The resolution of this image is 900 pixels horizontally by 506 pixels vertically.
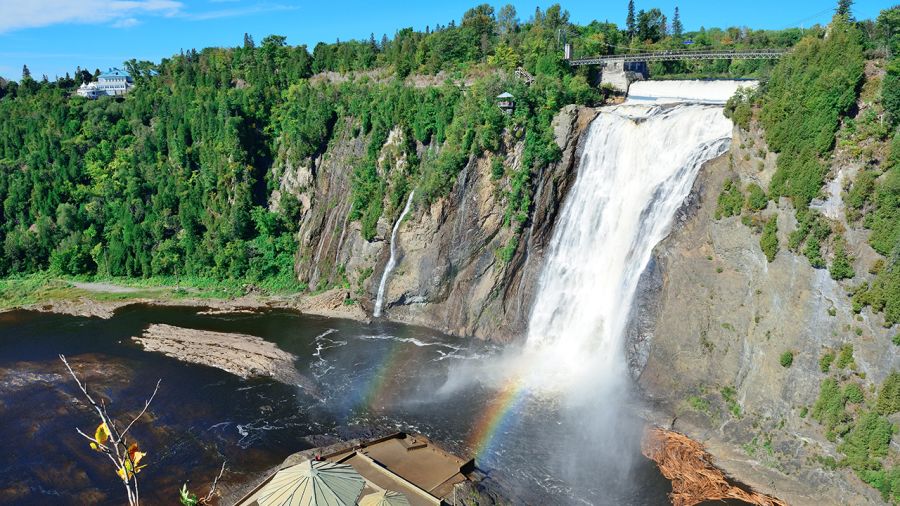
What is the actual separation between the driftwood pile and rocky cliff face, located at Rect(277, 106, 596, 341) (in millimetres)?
14908

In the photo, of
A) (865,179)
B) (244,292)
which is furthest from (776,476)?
(244,292)

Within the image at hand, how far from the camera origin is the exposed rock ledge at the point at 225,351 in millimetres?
43281

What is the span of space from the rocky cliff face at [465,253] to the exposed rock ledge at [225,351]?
1035 cm

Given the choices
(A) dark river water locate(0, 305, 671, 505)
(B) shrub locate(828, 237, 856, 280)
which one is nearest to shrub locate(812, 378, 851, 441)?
(B) shrub locate(828, 237, 856, 280)

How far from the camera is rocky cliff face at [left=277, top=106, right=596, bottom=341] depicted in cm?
4800

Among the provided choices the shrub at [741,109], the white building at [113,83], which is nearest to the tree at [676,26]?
the shrub at [741,109]

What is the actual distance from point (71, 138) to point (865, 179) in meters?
81.2

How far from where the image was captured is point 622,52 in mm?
66000

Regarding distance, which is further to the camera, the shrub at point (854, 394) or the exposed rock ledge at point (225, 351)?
the exposed rock ledge at point (225, 351)

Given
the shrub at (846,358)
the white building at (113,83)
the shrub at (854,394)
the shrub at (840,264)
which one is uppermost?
the white building at (113,83)

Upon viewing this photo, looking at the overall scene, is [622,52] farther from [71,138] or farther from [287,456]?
[71,138]

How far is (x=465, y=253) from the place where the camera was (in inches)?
1996

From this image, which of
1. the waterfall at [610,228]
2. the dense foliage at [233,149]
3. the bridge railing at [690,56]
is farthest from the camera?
the dense foliage at [233,149]

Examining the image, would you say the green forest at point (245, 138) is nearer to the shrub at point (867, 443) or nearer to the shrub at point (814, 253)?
the shrub at point (814, 253)
